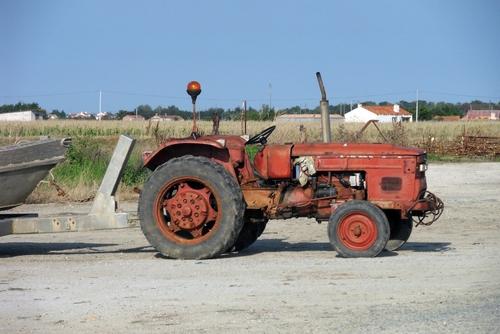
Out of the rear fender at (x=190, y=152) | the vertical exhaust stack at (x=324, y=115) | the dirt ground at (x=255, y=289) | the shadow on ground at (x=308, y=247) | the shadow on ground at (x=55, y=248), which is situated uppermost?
the vertical exhaust stack at (x=324, y=115)

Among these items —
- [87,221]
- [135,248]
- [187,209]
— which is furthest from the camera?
[135,248]

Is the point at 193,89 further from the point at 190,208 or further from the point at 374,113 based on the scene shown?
the point at 374,113

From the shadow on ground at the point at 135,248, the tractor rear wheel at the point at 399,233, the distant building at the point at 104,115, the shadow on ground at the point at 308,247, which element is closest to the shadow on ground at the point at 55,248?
the shadow on ground at the point at 135,248

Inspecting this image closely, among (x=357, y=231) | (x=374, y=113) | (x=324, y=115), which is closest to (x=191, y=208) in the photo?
(x=357, y=231)

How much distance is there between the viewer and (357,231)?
10.2 metres

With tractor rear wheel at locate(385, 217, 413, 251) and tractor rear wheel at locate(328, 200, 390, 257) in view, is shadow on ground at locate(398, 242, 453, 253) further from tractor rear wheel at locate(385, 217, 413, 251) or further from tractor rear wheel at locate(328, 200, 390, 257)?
tractor rear wheel at locate(328, 200, 390, 257)

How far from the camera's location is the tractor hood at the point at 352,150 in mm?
10461

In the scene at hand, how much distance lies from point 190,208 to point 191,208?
0.01 m

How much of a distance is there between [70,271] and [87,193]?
32.4ft

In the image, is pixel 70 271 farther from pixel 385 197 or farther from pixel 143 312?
pixel 385 197

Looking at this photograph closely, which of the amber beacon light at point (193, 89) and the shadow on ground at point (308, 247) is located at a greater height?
the amber beacon light at point (193, 89)

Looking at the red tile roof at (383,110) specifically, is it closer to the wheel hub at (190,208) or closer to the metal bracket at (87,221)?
the metal bracket at (87,221)

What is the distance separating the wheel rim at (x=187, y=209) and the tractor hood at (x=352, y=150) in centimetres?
112

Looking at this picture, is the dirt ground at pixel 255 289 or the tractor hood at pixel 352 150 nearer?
the dirt ground at pixel 255 289
